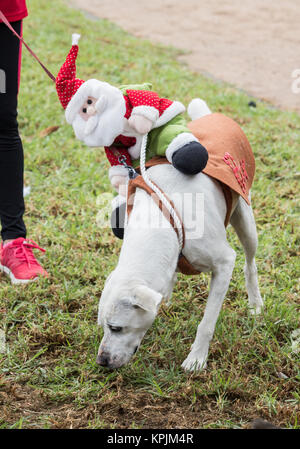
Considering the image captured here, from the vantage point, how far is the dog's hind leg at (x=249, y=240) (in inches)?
118

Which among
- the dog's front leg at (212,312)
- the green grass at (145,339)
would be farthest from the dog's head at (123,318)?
the dog's front leg at (212,312)

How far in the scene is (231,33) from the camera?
933 centimetres

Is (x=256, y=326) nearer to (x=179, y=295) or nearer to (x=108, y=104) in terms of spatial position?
(x=179, y=295)

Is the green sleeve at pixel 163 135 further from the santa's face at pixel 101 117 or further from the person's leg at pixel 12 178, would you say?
the person's leg at pixel 12 178

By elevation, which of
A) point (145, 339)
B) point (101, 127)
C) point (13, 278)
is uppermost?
point (101, 127)

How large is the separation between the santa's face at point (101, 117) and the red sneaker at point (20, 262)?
3.95ft

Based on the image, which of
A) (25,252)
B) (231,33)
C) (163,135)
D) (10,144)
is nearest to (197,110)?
(163,135)

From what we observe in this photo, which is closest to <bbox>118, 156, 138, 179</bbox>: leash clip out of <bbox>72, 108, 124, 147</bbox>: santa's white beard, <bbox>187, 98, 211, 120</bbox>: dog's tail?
<bbox>72, 108, 124, 147</bbox>: santa's white beard

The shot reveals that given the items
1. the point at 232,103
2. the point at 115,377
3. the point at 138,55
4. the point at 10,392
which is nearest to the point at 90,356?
the point at 115,377

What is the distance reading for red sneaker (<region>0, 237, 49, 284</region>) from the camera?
335 cm

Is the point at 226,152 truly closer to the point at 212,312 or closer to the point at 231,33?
the point at 212,312

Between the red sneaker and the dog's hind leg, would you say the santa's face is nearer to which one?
the dog's hind leg

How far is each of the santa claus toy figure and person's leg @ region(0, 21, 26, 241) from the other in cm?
67

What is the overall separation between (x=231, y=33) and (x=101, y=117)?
7.58m
